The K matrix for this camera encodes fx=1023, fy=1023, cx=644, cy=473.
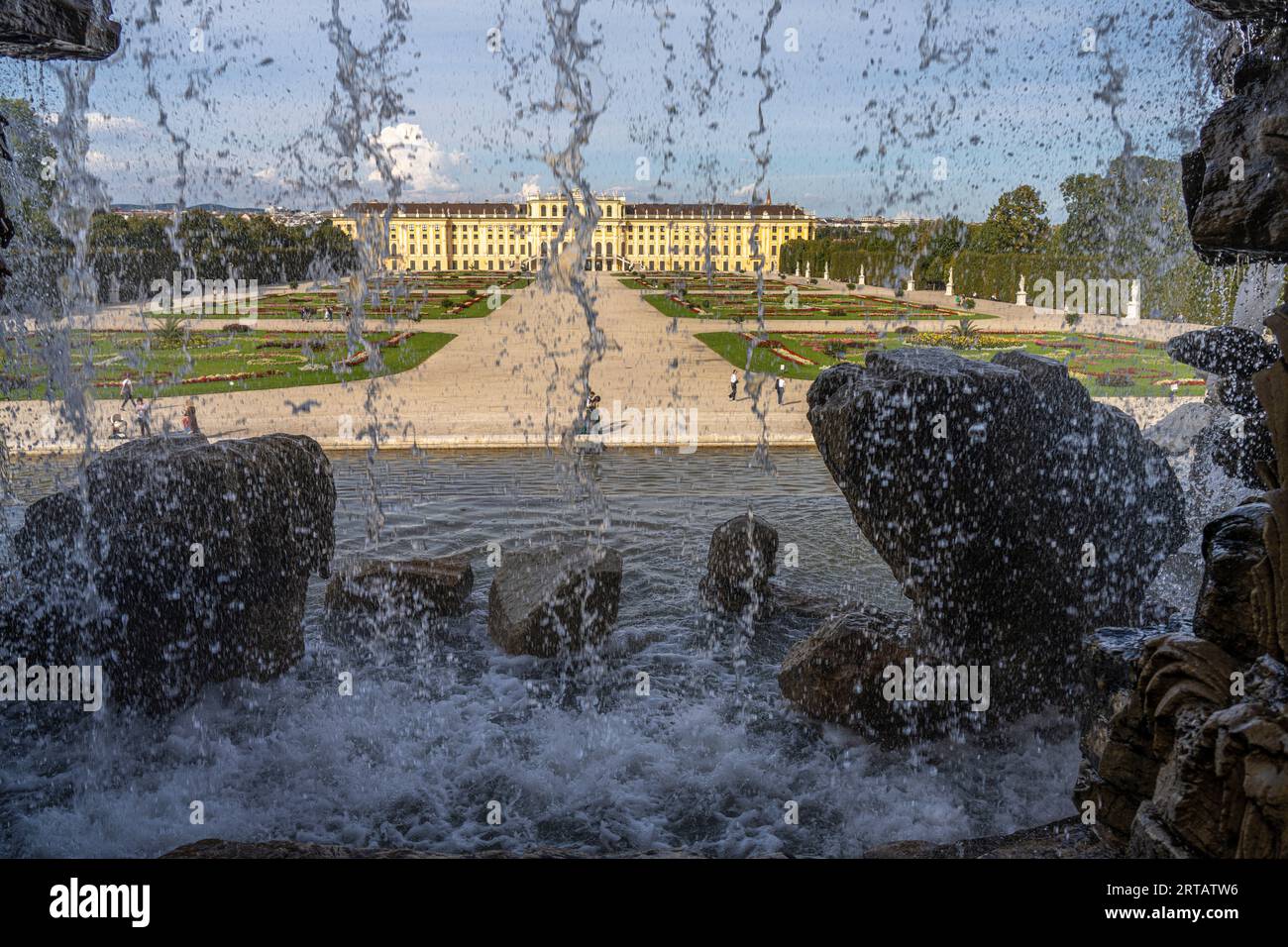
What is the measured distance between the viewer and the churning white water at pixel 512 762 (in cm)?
420

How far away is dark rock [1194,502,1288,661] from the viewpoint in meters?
2.46

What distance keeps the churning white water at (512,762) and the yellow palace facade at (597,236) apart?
215 feet

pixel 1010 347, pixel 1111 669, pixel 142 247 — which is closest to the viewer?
pixel 1111 669

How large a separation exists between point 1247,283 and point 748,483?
473 cm

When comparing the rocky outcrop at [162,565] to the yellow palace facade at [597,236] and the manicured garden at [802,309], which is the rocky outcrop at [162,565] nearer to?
the manicured garden at [802,309]

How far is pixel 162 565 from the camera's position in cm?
499

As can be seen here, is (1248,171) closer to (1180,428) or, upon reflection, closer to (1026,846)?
(1026,846)

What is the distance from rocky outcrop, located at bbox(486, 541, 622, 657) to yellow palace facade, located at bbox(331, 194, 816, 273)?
6517 cm

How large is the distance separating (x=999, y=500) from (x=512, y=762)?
8.48ft

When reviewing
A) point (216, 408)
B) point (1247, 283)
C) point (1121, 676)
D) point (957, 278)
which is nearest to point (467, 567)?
point (1121, 676)

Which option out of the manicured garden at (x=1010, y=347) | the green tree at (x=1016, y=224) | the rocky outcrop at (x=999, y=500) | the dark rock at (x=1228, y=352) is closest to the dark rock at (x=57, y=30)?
the rocky outcrop at (x=999, y=500)

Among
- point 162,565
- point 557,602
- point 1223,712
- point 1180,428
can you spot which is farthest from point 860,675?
point 1180,428
